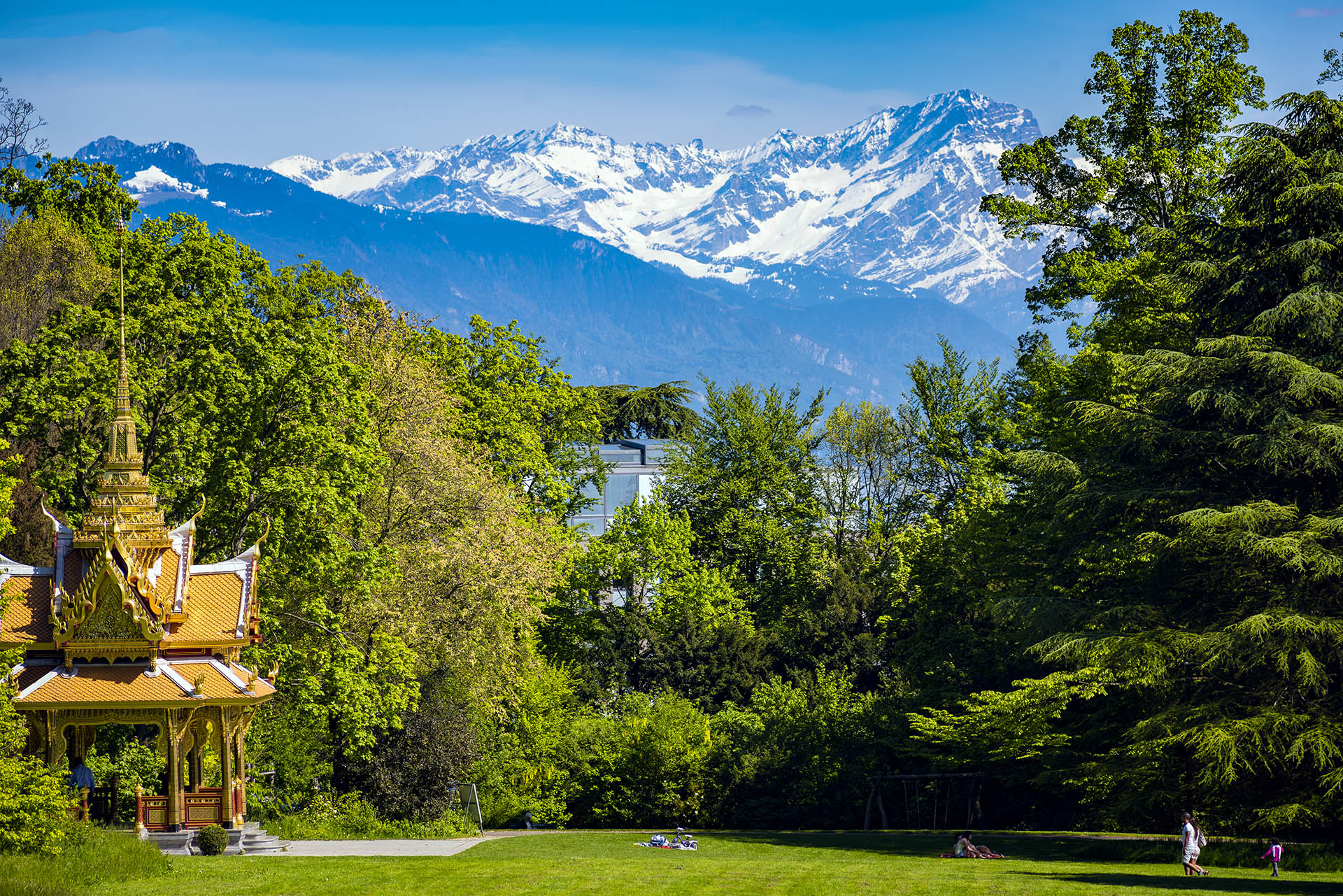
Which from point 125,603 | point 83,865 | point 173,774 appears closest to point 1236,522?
point 173,774

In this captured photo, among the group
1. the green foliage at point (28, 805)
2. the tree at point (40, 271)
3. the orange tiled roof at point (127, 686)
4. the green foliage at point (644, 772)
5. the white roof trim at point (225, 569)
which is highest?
the tree at point (40, 271)

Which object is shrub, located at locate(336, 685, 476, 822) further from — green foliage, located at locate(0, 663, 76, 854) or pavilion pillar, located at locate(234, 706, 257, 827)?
green foliage, located at locate(0, 663, 76, 854)

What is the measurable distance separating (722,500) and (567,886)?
36.4 m

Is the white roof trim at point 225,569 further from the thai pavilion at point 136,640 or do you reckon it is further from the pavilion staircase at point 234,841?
the pavilion staircase at point 234,841

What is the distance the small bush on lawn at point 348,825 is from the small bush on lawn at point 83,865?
649 cm

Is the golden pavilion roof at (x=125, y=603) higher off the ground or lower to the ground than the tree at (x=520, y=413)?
lower

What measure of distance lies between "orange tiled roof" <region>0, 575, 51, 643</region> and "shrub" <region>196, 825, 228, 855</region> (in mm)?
4714

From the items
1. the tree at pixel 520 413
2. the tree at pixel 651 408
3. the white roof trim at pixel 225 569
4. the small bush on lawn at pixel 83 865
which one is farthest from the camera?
the tree at pixel 651 408

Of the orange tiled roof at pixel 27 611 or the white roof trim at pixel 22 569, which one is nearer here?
the orange tiled roof at pixel 27 611

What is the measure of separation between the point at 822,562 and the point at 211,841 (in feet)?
109

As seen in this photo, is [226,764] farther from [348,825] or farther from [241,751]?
[348,825]

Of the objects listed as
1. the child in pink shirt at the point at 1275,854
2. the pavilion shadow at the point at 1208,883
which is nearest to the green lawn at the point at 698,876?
the pavilion shadow at the point at 1208,883

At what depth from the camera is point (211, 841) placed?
963 inches

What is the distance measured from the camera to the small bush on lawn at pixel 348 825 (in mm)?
29766
